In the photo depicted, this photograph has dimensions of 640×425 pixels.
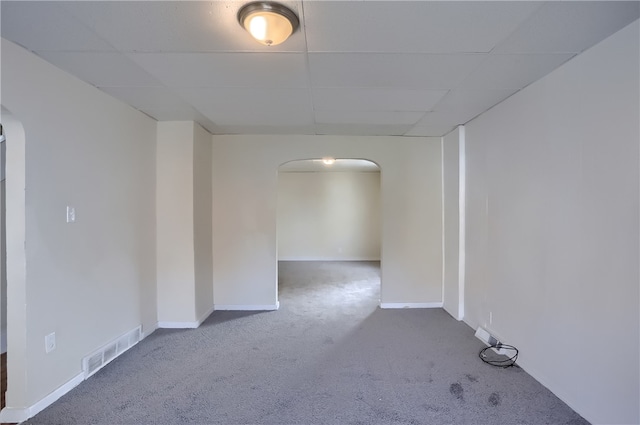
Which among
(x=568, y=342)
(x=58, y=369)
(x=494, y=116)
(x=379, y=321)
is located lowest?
(x=379, y=321)

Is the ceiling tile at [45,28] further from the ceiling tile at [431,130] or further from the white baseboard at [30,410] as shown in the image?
the ceiling tile at [431,130]

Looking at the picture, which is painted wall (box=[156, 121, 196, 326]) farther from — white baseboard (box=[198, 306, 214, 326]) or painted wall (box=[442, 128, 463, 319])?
painted wall (box=[442, 128, 463, 319])

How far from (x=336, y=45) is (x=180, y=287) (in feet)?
9.52

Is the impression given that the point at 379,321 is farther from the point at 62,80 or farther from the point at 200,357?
the point at 62,80

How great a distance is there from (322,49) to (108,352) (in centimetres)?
289

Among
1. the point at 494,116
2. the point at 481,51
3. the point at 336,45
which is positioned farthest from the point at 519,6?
the point at 494,116

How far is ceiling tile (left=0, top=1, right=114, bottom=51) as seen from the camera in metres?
1.49

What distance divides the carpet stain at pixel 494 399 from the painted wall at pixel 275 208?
1.97m

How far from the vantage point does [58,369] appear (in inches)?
82.7

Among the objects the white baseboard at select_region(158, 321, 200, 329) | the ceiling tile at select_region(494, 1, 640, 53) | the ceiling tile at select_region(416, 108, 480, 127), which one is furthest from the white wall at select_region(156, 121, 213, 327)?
the ceiling tile at select_region(494, 1, 640, 53)

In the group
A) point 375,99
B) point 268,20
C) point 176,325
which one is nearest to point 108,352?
point 176,325

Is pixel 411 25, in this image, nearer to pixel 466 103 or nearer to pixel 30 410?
pixel 466 103

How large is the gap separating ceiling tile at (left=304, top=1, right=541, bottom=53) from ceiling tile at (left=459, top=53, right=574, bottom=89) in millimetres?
254

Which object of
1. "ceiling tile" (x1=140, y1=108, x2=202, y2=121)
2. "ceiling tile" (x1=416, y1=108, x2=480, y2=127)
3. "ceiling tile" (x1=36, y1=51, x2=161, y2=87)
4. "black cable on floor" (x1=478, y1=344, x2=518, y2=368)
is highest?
"ceiling tile" (x1=140, y1=108, x2=202, y2=121)
